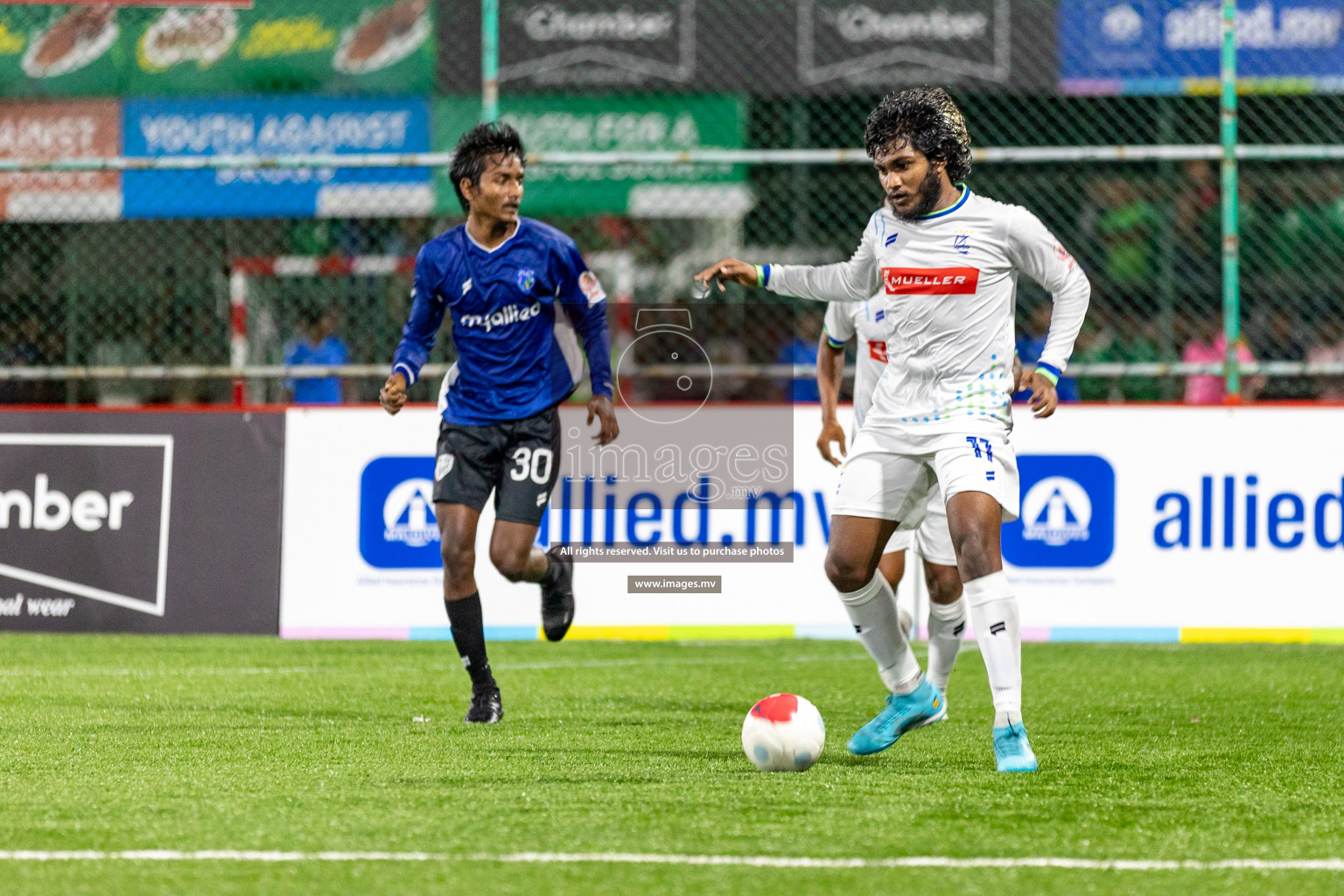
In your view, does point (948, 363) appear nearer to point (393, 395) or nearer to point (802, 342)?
point (393, 395)

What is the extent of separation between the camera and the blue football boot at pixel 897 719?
524 cm

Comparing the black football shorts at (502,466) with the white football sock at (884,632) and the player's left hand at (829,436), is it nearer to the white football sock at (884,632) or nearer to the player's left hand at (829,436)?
the player's left hand at (829,436)

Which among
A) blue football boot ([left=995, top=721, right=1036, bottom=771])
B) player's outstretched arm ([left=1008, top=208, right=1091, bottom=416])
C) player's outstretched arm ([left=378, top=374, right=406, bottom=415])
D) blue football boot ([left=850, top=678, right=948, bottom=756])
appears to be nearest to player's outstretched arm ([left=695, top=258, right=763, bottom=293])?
player's outstretched arm ([left=1008, top=208, right=1091, bottom=416])

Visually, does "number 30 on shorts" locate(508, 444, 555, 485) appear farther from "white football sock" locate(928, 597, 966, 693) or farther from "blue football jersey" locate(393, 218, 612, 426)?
"white football sock" locate(928, 597, 966, 693)

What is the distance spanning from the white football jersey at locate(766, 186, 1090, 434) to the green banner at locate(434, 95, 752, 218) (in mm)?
7219

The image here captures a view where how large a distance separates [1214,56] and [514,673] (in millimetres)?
5672

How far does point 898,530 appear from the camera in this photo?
6586mm

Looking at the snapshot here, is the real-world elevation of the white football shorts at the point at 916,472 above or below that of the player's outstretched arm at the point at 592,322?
below

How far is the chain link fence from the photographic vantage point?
10.3 meters

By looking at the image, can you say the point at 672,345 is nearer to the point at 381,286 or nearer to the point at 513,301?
the point at 381,286

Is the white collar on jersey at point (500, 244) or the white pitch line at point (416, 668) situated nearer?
the white collar on jersey at point (500, 244)

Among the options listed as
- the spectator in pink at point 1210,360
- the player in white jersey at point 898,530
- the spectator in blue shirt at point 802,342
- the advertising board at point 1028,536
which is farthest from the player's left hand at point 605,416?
the spectator in pink at point 1210,360

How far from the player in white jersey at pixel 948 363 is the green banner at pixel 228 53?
8.06 metres

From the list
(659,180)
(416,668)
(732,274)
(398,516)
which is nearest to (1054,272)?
(732,274)
